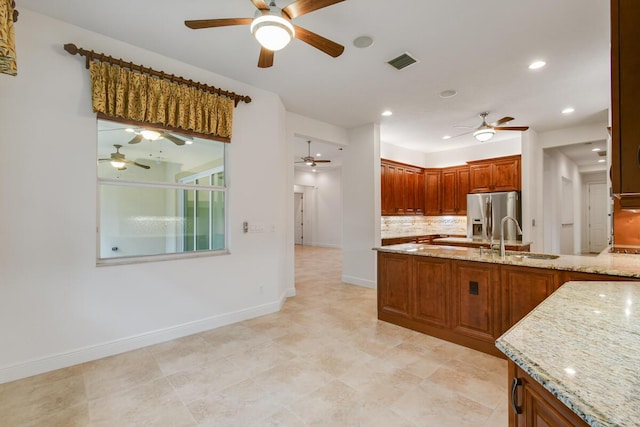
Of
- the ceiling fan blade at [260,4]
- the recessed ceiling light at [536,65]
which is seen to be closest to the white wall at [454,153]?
the recessed ceiling light at [536,65]

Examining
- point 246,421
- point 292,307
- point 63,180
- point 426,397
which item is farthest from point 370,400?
point 63,180

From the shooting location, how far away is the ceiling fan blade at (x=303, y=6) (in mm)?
1952

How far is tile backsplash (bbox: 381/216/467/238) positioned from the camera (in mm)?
6415

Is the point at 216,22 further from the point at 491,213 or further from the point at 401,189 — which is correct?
the point at 491,213

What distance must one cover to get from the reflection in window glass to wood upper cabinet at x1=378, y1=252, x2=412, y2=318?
2.05 metres

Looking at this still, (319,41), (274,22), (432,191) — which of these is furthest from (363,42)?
(432,191)

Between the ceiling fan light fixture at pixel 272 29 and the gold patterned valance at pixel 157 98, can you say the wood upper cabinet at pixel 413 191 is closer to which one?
the gold patterned valance at pixel 157 98

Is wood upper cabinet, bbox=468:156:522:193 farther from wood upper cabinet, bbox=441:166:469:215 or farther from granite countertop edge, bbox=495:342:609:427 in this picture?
granite countertop edge, bbox=495:342:609:427

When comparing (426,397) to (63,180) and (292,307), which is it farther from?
(63,180)

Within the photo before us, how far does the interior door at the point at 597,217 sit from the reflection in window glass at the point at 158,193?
41.9 feet

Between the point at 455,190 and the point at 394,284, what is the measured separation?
4142 millimetres

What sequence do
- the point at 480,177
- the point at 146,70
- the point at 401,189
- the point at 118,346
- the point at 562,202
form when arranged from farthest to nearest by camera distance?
the point at 562,202 → the point at 401,189 → the point at 480,177 → the point at 146,70 → the point at 118,346

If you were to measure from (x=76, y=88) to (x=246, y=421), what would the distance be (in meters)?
3.16

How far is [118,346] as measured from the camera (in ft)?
9.30
